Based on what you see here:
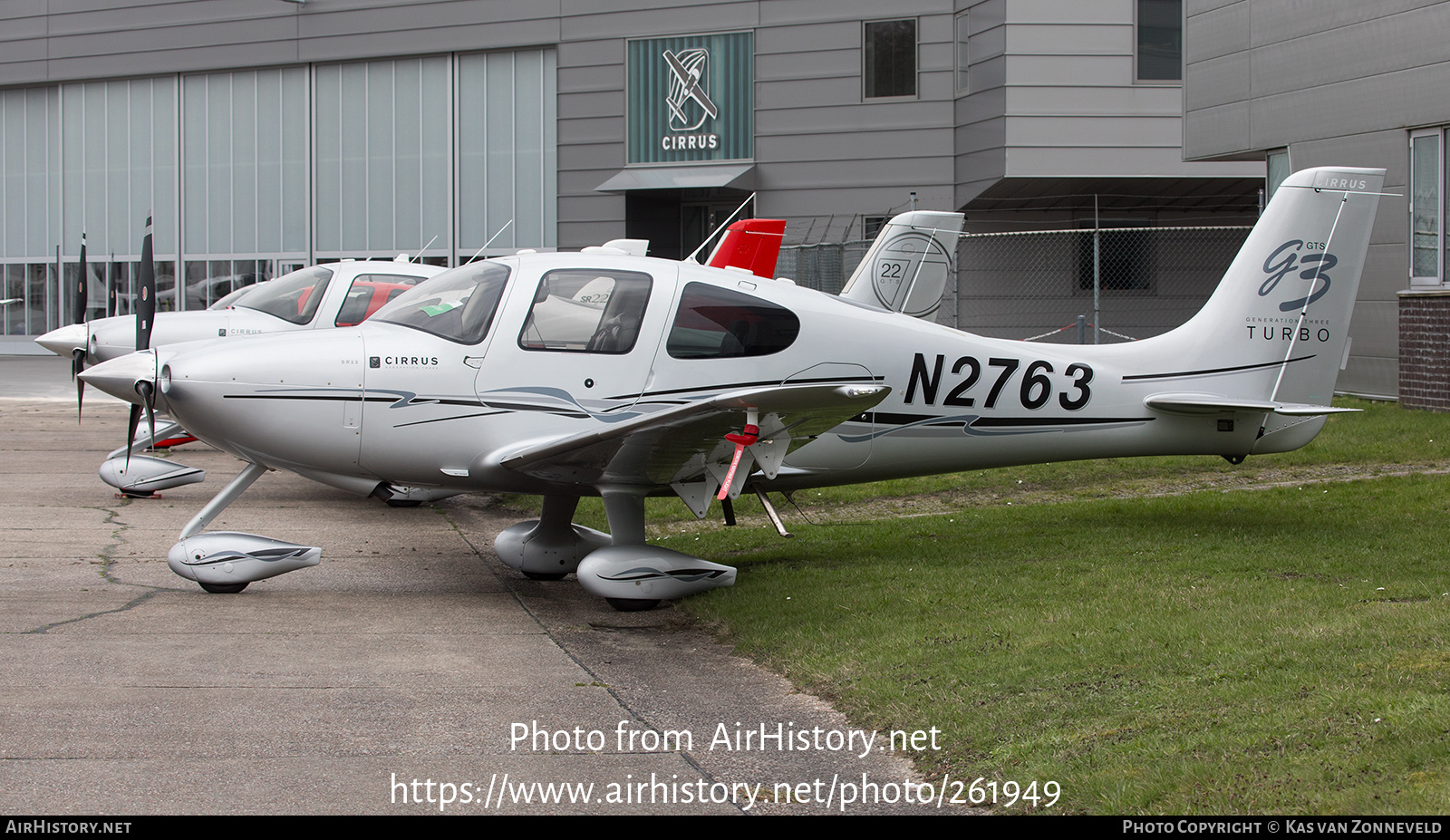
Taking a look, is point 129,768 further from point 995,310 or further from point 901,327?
point 995,310

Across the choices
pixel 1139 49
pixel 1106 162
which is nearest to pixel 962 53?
pixel 1139 49

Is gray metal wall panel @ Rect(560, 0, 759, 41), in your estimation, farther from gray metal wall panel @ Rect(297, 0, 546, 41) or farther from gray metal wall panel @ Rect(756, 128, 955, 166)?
gray metal wall panel @ Rect(756, 128, 955, 166)

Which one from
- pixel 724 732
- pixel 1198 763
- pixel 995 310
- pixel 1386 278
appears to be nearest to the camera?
pixel 1198 763

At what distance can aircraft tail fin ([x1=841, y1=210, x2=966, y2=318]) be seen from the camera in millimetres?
14719

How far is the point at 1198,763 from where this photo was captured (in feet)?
14.0

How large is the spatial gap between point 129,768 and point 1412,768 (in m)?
4.41

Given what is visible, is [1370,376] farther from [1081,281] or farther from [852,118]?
[852,118]

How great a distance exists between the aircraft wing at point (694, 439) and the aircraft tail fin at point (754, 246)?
18.0 ft

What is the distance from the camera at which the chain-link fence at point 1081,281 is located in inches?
1033

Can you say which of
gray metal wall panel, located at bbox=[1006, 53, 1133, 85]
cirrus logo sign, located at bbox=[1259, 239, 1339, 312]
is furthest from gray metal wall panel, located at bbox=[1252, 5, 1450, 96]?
cirrus logo sign, located at bbox=[1259, 239, 1339, 312]

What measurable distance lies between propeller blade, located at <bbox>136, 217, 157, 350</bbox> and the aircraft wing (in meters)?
3.14

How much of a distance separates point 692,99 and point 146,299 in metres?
22.1

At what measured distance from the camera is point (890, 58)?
28109 millimetres
